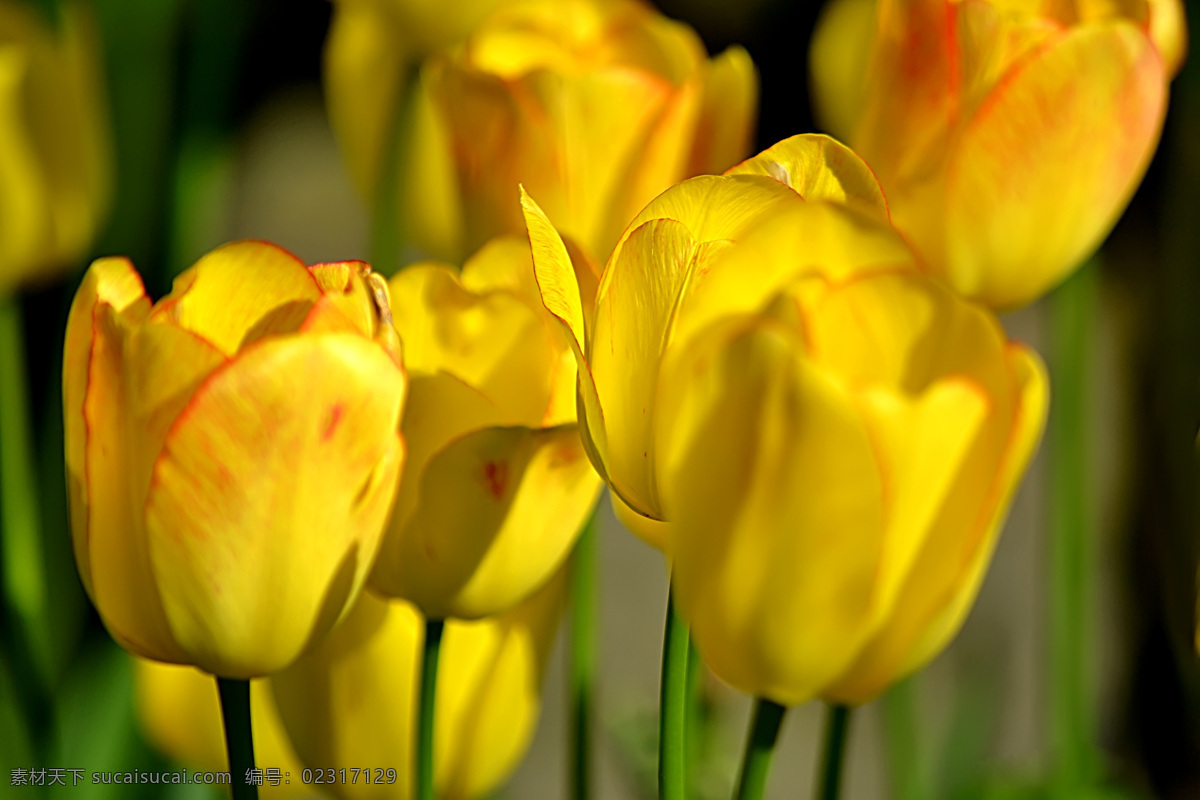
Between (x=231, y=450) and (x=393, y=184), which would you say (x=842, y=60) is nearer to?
(x=393, y=184)

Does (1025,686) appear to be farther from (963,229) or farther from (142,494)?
(142,494)

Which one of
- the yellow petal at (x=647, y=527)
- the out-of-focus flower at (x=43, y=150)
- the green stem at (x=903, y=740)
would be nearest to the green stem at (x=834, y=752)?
the yellow petal at (x=647, y=527)

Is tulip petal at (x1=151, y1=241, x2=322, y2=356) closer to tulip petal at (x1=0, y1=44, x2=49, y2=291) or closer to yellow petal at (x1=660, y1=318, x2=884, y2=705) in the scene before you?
yellow petal at (x1=660, y1=318, x2=884, y2=705)

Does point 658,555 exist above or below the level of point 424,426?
below

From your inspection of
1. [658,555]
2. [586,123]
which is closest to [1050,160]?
[586,123]

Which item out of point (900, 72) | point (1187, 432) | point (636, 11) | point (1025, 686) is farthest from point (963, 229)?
point (1025, 686)

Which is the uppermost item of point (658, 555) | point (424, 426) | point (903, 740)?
point (424, 426)

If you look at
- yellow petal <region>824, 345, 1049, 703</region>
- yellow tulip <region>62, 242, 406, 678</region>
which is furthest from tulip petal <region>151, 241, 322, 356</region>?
yellow petal <region>824, 345, 1049, 703</region>

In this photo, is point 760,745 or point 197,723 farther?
point 197,723
